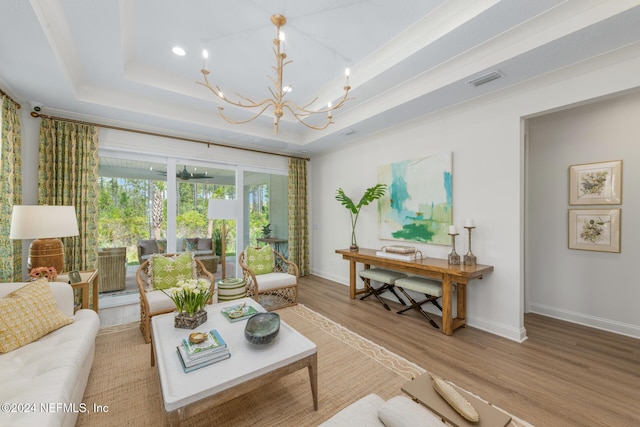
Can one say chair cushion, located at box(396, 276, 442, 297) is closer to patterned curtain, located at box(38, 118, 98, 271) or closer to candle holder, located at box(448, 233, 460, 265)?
candle holder, located at box(448, 233, 460, 265)

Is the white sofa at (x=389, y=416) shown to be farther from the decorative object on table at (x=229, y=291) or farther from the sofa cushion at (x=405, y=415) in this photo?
the decorative object on table at (x=229, y=291)

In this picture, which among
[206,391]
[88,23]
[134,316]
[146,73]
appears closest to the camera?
[206,391]

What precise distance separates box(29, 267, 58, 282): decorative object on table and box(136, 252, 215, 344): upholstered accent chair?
0.71m

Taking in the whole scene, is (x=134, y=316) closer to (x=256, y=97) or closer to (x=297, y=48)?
(x=256, y=97)

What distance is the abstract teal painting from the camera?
352 cm

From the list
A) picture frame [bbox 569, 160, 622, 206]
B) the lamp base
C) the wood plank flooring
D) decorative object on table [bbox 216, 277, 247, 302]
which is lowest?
the wood plank flooring

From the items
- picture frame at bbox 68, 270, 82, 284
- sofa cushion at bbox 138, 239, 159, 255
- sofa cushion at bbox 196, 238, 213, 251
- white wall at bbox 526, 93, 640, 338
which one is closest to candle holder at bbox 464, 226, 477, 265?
white wall at bbox 526, 93, 640, 338

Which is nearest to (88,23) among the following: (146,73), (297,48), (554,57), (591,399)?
(146,73)

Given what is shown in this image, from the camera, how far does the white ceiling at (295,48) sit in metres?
2.03

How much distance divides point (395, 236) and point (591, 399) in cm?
256

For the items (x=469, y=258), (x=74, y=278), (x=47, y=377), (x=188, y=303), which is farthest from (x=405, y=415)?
(x=74, y=278)

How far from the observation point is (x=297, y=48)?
2.74 metres

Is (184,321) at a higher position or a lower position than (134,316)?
higher

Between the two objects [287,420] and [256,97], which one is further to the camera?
[256,97]
